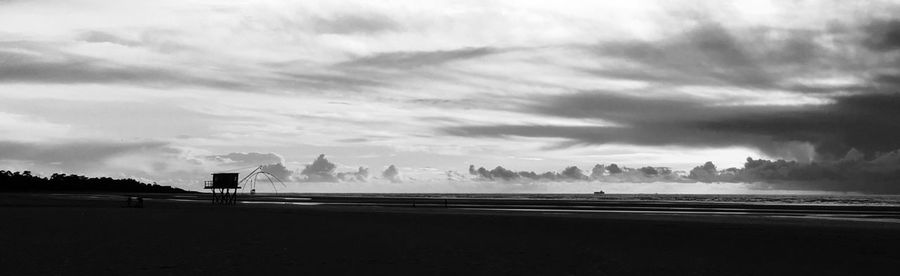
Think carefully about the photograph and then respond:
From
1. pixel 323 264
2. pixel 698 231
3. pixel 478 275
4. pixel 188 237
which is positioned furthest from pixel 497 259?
pixel 698 231

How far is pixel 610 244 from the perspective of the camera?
25.2m

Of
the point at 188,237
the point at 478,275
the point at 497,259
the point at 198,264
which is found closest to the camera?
the point at 478,275

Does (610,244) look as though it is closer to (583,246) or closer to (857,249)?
(583,246)

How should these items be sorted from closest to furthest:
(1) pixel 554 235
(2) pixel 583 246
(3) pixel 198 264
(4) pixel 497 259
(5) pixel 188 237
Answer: (3) pixel 198 264 < (4) pixel 497 259 < (2) pixel 583 246 < (5) pixel 188 237 < (1) pixel 554 235

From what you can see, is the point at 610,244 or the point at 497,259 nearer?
the point at 497,259

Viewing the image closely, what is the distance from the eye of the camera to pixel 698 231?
3266 cm

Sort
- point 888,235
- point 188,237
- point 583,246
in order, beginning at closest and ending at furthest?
1. point 583,246
2. point 188,237
3. point 888,235

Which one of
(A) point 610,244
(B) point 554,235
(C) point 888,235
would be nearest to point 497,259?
(A) point 610,244

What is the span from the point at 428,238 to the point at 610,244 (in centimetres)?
652

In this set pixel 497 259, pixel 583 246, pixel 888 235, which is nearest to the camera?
pixel 497 259

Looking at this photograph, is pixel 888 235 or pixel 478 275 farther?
pixel 888 235

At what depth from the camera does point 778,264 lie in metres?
20.1

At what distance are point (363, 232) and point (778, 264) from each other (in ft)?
51.8

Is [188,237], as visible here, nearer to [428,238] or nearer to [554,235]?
[428,238]
